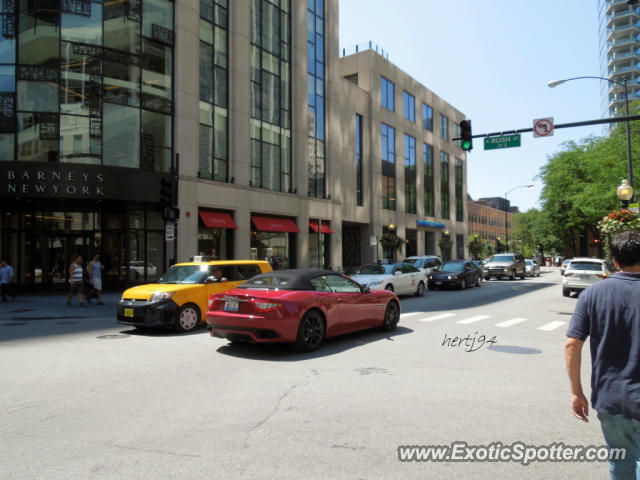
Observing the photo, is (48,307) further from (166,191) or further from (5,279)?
(166,191)

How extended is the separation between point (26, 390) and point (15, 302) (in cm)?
1378

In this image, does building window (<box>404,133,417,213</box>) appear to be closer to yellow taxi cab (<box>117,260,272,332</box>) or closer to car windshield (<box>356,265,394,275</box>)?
car windshield (<box>356,265,394,275</box>)

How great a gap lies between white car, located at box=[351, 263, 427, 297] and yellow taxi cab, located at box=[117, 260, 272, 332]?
6.79m

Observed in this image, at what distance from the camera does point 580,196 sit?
132 ft

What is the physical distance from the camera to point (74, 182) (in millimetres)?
19156

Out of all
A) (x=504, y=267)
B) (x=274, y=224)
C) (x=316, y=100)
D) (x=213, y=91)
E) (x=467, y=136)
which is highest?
(x=316, y=100)

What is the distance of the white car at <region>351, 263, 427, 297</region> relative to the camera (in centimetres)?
1750

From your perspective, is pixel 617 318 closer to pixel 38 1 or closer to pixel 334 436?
pixel 334 436

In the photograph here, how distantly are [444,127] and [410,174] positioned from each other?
1265 centimetres

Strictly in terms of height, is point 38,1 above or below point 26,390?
above

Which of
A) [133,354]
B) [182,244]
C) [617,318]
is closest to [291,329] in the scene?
[133,354]

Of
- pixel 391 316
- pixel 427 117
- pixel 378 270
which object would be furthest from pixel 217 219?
pixel 427 117

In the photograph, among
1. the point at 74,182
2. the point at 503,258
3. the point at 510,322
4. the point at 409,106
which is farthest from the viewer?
the point at 409,106

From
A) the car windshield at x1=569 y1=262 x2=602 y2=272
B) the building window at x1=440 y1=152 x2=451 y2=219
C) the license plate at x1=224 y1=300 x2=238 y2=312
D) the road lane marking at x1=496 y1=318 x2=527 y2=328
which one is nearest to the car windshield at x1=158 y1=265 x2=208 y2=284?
the license plate at x1=224 y1=300 x2=238 y2=312
